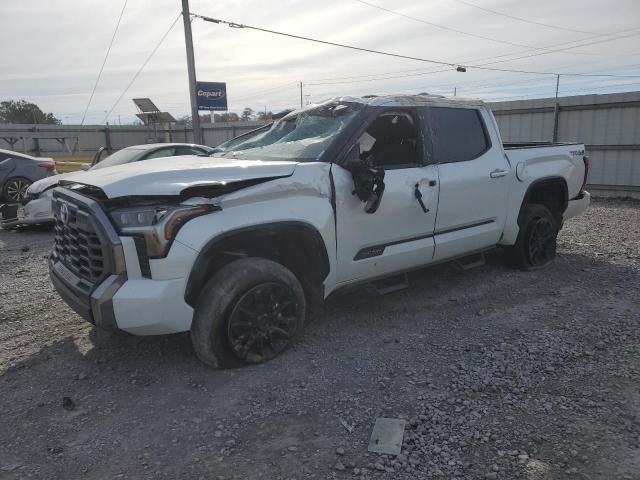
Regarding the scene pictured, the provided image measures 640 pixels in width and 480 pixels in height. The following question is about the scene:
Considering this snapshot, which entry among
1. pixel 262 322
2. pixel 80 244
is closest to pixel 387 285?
pixel 262 322

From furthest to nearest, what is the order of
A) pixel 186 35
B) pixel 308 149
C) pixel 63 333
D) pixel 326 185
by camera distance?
pixel 186 35, pixel 63 333, pixel 308 149, pixel 326 185

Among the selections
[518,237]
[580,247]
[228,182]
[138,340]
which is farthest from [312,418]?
[580,247]

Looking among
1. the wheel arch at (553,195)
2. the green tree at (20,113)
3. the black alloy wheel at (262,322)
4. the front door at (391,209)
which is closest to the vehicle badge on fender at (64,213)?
the black alloy wheel at (262,322)

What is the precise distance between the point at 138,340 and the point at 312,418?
6.09 ft

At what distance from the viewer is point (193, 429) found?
9.52 ft

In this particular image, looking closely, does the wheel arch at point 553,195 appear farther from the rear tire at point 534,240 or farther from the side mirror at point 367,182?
the side mirror at point 367,182

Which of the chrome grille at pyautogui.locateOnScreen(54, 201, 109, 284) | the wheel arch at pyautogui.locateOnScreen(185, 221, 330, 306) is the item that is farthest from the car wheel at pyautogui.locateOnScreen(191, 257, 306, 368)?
the chrome grille at pyautogui.locateOnScreen(54, 201, 109, 284)

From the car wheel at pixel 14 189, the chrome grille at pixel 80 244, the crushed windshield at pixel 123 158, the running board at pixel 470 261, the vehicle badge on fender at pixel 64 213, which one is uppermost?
the crushed windshield at pixel 123 158

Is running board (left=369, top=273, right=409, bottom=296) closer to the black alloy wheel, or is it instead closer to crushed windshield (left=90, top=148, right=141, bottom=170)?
the black alloy wheel

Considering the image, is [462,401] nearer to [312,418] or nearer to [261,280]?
[312,418]

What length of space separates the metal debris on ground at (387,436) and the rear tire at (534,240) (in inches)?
136

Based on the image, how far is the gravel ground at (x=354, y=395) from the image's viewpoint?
258cm

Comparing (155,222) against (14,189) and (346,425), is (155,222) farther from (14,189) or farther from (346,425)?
(14,189)

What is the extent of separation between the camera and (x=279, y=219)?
3475 millimetres
